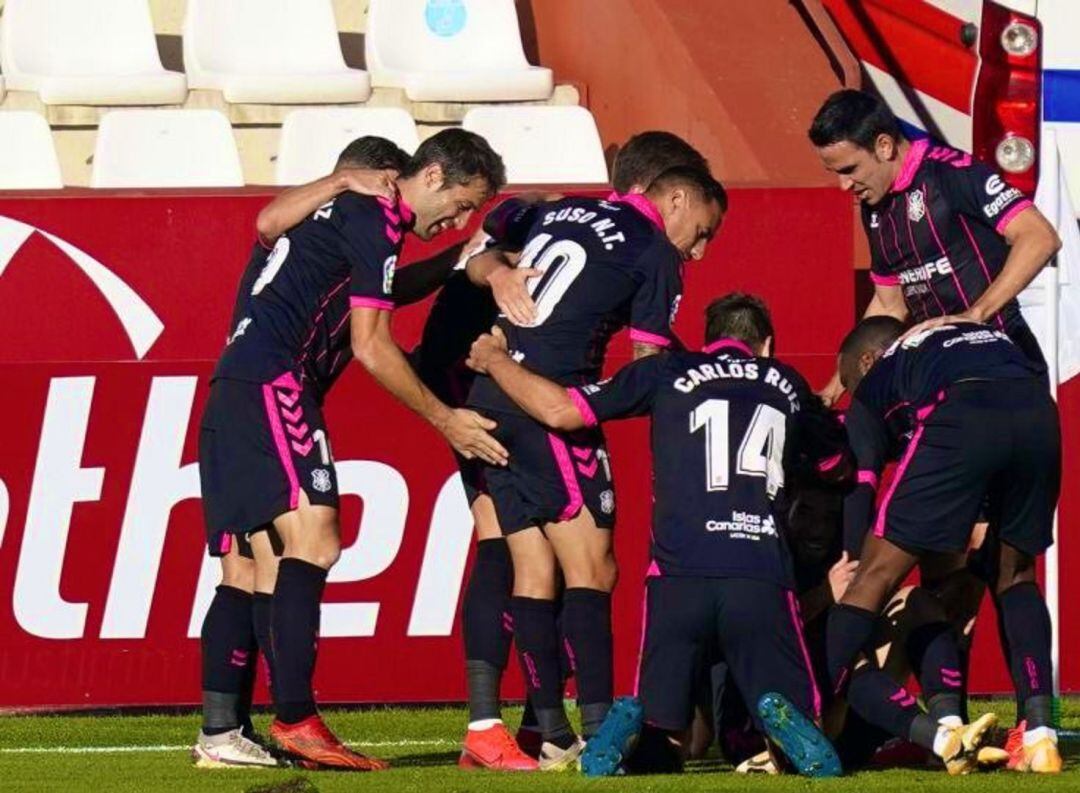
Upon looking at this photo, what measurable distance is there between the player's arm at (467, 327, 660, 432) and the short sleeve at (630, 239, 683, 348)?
0.18 meters

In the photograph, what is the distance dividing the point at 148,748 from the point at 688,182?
249 cm

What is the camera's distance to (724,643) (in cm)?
643

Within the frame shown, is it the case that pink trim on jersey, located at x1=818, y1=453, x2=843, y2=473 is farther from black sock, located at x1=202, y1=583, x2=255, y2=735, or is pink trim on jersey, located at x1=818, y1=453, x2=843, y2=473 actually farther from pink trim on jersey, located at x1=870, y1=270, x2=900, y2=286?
black sock, located at x1=202, y1=583, x2=255, y2=735

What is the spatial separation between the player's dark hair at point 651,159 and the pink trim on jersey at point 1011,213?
87cm

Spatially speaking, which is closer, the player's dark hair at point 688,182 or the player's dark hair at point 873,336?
the player's dark hair at point 688,182

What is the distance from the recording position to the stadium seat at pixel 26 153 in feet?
35.5

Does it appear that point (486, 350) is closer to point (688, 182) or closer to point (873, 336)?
point (688, 182)

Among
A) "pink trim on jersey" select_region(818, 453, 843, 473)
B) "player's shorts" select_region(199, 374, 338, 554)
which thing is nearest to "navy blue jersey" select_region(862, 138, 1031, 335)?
"pink trim on jersey" select_region(818, 453, 843, 473)

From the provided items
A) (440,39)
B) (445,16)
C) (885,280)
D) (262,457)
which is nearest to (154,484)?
(262,457)

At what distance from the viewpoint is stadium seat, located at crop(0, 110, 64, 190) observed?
10.8 m

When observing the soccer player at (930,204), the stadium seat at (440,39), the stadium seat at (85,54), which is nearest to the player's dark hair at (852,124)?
the soccer player at (930,204)

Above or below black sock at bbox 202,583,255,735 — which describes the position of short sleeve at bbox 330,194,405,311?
above

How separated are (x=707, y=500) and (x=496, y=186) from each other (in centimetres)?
116

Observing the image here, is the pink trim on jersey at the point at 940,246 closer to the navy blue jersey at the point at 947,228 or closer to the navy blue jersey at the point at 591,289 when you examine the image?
the navy blue jersey at the point at 947,228
